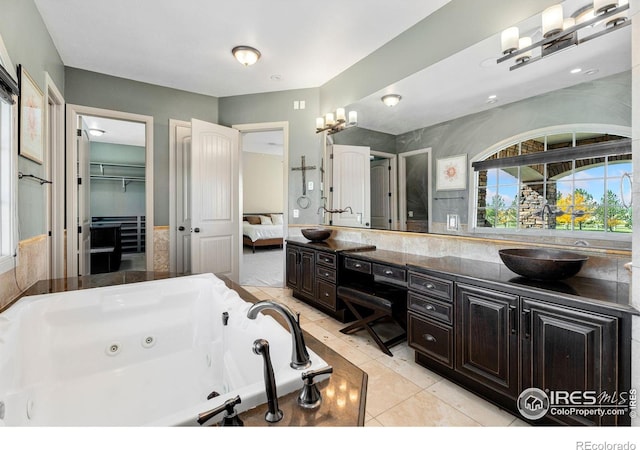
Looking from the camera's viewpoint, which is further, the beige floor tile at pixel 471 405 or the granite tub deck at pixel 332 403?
the beige floor tile at pixel 471 405

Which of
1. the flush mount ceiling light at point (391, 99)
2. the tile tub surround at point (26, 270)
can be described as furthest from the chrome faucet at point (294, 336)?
the flush mount ceiling light at point (391, 99)

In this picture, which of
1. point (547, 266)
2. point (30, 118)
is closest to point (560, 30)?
point (547, 266)

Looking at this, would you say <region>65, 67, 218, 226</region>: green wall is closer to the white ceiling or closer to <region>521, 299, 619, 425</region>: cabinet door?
the white ceiling

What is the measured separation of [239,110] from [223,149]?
2.24 ft

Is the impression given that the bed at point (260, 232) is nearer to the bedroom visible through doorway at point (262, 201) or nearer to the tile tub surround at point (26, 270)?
the bedroom visible through doorway at point (262, 201)

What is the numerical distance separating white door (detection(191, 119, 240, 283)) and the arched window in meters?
3.01

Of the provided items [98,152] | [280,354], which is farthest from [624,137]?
[98,152]

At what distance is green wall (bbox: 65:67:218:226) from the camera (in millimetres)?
3391

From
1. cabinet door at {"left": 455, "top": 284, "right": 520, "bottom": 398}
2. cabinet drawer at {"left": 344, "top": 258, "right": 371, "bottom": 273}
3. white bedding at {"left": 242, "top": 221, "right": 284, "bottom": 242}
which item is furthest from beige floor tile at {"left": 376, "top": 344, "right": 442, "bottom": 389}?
white bedding at {"left": 242, "top": 221, "right": 284, "bottom": 242}

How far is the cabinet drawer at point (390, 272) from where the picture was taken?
87.1 inches

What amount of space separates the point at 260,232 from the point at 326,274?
443 cm

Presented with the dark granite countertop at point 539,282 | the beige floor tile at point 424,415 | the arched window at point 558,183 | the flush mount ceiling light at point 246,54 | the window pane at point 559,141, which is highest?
the flush mount ceiling light at point 246,54

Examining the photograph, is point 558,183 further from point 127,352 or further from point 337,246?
point 127,352

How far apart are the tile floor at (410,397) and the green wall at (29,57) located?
2.46 metres
